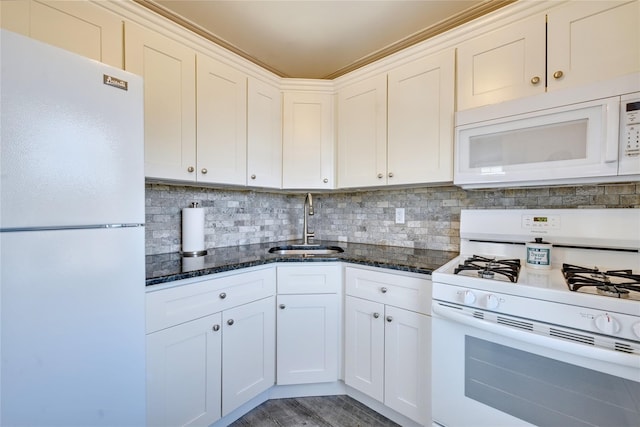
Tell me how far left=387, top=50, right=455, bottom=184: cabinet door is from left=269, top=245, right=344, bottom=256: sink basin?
719 mm

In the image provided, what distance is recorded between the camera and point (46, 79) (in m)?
0.81

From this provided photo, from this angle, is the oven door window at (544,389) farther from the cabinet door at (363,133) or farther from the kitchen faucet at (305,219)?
the kitchen faucet at (305,219)

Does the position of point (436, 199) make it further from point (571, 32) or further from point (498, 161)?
point (571, 32)

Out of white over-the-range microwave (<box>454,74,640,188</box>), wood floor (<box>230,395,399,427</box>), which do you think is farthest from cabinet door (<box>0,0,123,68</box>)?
wood floor (<box>230,395,399,427</box>)

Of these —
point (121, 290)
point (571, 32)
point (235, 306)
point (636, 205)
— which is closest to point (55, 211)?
point (121, 290)

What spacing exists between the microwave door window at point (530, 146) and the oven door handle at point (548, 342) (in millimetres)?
787

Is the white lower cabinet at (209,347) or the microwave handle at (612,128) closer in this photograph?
the microwave handle at (612,128)

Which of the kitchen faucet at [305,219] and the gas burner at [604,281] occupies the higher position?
the kitchen faucet at [305,219]

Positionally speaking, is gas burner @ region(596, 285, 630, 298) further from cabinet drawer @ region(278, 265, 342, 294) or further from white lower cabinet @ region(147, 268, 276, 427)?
white lower cabinet @ region(147, 268, 276, 427)

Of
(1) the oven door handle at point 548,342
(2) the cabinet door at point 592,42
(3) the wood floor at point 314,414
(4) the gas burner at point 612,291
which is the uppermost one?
(2) the cabinet door at point 592,42

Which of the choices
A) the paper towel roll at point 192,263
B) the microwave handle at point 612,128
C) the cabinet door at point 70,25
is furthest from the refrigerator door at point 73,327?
the microwave handle at point 612,128

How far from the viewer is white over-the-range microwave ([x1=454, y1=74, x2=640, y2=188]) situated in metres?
1.11

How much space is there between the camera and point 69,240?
2.80ft

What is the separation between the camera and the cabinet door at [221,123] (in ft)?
Result: 5.44
